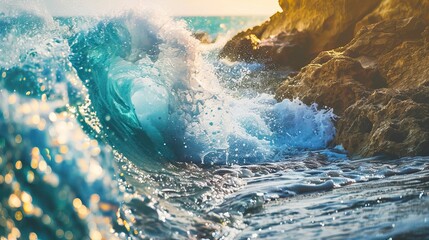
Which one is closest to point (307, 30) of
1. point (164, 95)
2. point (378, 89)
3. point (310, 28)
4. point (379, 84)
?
point (310, 28)

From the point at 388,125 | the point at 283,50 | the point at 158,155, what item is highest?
the point at 283,50

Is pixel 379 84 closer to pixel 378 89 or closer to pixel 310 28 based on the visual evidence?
pixel 378 89

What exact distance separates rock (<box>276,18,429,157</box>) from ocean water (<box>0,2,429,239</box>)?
33cm

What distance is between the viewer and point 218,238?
3.71 meters

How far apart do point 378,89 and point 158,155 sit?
380 cm

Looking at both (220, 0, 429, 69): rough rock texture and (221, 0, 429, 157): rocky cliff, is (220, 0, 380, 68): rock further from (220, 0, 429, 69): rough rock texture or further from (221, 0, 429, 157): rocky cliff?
(221, 0, 429, 157): rocky cliff

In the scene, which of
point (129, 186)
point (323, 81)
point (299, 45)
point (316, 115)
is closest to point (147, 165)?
point (129, 186)

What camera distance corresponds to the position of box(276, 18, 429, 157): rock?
6693 mm

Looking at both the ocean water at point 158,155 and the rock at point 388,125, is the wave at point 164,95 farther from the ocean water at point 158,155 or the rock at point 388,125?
the rock at point 388,125

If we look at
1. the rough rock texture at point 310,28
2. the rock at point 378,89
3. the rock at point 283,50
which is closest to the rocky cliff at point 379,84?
the rock at point 378,89

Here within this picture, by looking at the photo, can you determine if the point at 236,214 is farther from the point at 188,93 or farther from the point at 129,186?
the point at 188,93

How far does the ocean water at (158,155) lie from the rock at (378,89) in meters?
0.33

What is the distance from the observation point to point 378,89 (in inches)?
316

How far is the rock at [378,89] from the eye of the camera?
22.0 ft
